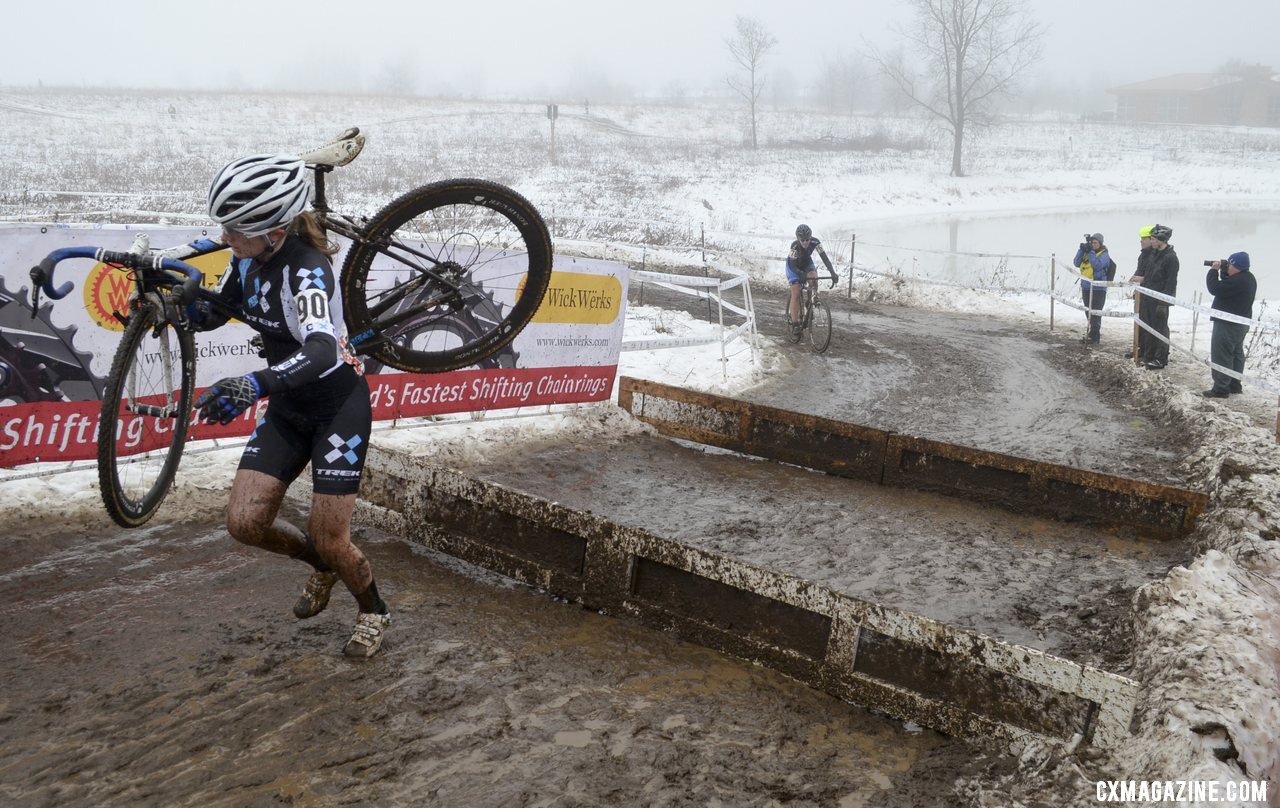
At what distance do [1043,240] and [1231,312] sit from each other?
928 inches

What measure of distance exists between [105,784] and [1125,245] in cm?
3346

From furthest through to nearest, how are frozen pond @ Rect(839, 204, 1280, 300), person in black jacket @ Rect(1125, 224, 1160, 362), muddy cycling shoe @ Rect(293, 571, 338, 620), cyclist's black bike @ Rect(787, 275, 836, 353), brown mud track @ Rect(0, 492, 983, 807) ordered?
frozen pond @ Rect(839, 204, 1280, 300) → cyclist's black bike @ Rect(787, 275, 836, 353) → person in black jacket @ Rect(1125, 224, 1160, 362) → muddy cycling shoe @ Rect(293, 571, 338, 620) → brown mud track @ Rect(0, 492, 983, 807)

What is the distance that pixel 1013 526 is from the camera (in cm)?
711

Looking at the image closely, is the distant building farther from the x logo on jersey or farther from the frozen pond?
the x logo on jersey

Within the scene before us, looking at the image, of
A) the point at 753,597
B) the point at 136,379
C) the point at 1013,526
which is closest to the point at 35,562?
the point at 136,379

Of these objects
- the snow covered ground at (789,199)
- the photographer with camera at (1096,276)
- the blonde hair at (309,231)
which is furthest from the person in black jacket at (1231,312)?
the blonde hair at (309,231)

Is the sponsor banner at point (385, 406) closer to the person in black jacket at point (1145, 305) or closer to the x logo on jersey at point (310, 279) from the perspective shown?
the x logo on jersey at point (310, 279)

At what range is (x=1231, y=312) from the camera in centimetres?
1188

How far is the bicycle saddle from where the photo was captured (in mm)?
4289

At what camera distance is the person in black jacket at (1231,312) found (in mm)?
11602

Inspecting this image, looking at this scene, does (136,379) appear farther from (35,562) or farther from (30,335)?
(30,335)

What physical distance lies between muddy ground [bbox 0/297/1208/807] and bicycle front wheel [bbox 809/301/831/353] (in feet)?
29.1

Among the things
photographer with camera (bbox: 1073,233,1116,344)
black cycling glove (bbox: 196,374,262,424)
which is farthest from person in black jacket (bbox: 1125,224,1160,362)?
black cycling glove (bbox: 196,374,262,424)

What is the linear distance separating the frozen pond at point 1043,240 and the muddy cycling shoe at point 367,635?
19890 mm
